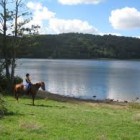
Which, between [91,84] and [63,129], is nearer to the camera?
[63,129]

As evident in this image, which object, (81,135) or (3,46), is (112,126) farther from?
(3,46)

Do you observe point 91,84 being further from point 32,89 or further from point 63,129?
point 63,129

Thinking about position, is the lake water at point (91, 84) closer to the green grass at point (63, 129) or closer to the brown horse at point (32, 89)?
the brown horse at point (32, 89)

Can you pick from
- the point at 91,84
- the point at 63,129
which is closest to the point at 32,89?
the point at 63,129

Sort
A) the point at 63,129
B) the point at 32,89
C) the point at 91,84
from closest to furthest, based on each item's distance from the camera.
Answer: the point at 63,129 < the point at 32,89 < the point at 91,84

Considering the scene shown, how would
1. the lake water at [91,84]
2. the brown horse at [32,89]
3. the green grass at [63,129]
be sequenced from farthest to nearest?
the lake water at [91,84], the brown horse at [32,89], the green grass at [63,129]

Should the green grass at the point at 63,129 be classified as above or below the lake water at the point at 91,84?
above

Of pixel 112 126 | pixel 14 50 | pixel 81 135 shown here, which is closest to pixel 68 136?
pixel 81 135

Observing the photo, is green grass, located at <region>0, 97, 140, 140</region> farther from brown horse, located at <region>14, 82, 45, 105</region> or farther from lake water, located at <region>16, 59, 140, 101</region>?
lake water, located at <region>16, 59, 140, 101</region>

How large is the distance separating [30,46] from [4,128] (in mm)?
27686

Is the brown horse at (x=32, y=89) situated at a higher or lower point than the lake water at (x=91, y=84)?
higher

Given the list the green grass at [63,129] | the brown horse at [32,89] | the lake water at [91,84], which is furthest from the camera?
the lake water at [91,84]

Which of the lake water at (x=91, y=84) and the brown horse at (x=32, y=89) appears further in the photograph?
the lake water at (x=91, y=84)

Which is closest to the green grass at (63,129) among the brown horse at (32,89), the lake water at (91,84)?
the brown horse at (32,89)
